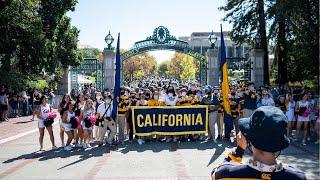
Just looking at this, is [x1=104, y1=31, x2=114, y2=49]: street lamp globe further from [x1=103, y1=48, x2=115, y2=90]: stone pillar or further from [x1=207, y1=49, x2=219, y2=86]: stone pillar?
[x1=207, y1=49, x2=219, y2=86]: stone pillar

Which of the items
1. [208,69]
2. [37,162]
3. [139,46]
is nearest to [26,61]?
[139,46]

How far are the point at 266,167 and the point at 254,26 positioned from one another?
2967 centimetres

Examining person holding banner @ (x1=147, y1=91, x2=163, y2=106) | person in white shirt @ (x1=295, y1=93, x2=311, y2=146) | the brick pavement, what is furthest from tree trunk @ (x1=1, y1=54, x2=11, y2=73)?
person in white shirt @ (x1=295, y1=93, x2=311, y2=146)

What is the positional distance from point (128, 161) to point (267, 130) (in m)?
9.68

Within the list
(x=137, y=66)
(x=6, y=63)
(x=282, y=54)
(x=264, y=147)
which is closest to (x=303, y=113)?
(x=264, y=147)

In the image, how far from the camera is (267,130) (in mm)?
2768

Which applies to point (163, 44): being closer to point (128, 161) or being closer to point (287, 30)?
point (287, 30)

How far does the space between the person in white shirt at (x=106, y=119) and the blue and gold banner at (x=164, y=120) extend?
0.86 meters

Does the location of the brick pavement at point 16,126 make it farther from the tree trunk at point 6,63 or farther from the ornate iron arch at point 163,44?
the ornate iron arch at point 163,44

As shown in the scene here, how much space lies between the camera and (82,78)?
47188 mm

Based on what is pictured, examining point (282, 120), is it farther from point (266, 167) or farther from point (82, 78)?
point (82, 78)

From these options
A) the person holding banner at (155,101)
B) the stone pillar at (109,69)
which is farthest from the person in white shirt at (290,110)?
the stone pillar at (109,69)

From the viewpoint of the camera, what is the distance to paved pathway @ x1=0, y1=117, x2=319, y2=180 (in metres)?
10.6

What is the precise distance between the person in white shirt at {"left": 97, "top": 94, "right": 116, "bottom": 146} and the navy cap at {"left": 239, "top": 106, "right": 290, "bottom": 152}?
11964 mm
